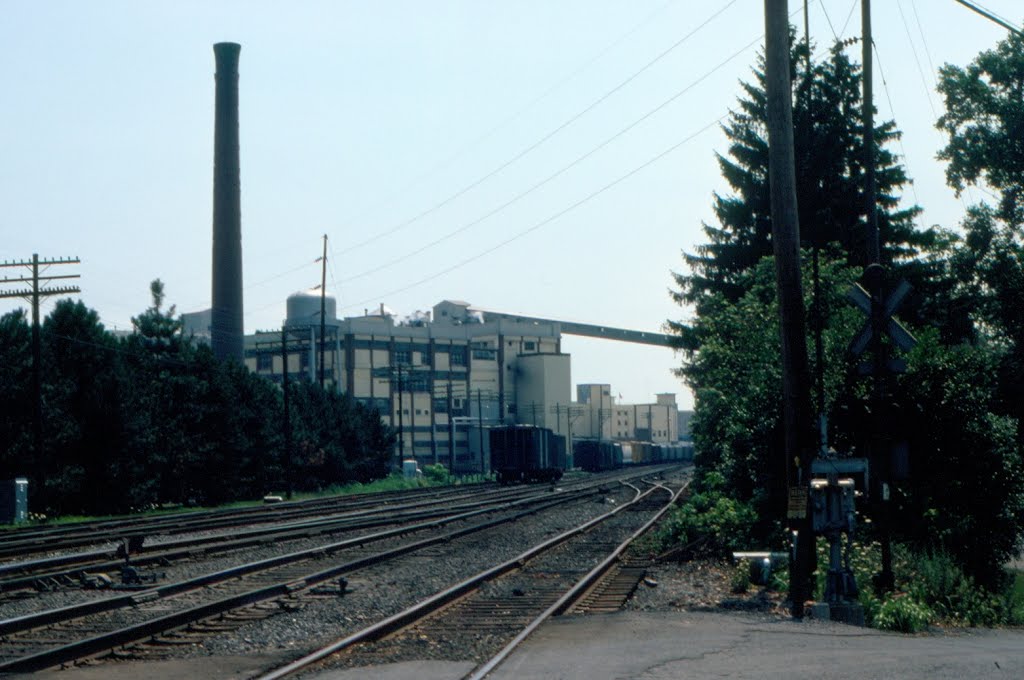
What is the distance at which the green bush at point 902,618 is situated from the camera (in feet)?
41.8

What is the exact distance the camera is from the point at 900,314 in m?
29.0

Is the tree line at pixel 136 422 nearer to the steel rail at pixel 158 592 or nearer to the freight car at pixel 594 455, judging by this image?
the steel rail at pixel 158 592

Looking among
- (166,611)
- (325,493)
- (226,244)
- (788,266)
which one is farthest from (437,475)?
(788,266)

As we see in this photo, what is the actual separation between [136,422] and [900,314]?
2708cm

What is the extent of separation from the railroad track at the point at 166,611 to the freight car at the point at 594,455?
7308cm

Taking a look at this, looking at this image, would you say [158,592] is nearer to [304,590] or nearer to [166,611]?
[166,611]

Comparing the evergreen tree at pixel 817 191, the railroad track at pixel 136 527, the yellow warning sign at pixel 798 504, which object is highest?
the evergreen tree at pixel 817 191

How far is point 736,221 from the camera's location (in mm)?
34312

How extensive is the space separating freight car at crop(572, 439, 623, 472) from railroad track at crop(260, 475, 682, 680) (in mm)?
69998

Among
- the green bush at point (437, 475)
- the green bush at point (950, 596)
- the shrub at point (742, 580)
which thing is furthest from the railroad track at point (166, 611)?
the green bush at point (437, 475)

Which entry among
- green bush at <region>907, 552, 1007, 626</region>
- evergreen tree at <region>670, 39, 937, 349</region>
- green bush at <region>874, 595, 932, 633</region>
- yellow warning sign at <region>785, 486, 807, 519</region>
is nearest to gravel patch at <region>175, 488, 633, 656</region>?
yellow warning sign at <region>785, 486, 807, 519</region>

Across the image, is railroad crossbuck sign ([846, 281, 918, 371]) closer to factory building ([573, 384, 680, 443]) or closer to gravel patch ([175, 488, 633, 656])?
gravel patch ([175, 488, 633, 656])

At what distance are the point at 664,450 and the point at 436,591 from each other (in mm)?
103179

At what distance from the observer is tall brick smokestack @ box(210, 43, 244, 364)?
6178 centimetres
